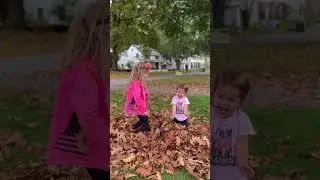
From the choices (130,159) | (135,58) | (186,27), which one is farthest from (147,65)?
(130,159)

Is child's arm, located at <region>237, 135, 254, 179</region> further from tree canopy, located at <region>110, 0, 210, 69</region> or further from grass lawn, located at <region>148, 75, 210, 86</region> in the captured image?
grass lawn, located at <region>148, 75, 210, 86</region>

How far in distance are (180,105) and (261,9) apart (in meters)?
1.82

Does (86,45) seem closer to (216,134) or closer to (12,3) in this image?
(12,3)

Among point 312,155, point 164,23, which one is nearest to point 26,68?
point 164,23

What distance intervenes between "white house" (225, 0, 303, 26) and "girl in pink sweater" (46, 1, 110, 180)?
0.72 metres

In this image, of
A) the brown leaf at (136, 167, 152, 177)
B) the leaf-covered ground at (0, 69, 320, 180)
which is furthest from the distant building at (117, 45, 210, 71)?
the leaf-covered ground at (0, 69, 320, 180)

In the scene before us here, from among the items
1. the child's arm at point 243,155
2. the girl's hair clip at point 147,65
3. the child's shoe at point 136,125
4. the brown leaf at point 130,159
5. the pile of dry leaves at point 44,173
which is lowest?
the brown leaf at point 130,159

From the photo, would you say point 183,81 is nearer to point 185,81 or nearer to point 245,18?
point 185,81

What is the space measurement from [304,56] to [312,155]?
24.0 inches

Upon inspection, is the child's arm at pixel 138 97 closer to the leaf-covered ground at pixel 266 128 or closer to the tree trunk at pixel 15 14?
the leaf-covered ground at pixel 266 128

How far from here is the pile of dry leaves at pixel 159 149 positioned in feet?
9.98

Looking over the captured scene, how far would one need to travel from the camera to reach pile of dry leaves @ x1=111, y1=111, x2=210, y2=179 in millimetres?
3043

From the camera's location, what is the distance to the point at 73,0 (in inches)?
96.8

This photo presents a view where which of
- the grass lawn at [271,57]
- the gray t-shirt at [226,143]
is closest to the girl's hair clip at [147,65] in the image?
the grass lawn at [271,57]
